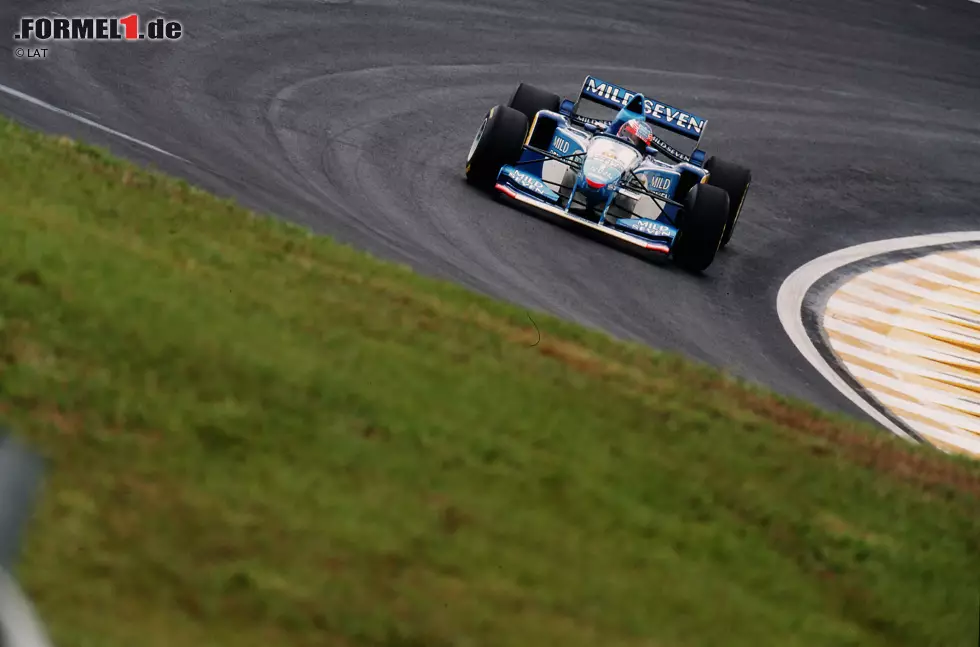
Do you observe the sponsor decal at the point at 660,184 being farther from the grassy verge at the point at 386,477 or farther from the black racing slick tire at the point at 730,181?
the grassy verge at the point at 386,477

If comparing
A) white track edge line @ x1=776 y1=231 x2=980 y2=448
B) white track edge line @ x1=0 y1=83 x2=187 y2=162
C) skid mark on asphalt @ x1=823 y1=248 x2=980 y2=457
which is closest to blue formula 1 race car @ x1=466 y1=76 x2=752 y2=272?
white track edge line @ x1=776 y1=231 x2=980 y2=448

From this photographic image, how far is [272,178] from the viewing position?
12086 millimetres

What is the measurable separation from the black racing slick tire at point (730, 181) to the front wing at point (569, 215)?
1.54 meters

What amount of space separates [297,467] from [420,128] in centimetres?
1002

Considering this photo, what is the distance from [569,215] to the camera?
12.8 m

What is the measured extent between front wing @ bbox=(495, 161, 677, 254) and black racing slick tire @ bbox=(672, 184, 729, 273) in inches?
6.6

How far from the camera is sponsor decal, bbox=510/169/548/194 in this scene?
1298 centimetres

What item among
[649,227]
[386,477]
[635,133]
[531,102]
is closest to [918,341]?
[649,227]

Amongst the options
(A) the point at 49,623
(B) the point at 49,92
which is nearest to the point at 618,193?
(B) the point at 49,92

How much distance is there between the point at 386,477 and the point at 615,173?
26.2 feet

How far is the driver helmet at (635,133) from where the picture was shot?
14.0 metres

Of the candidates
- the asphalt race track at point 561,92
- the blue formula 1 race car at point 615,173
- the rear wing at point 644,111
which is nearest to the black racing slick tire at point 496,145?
the blue formula 1 race car at point 615,173

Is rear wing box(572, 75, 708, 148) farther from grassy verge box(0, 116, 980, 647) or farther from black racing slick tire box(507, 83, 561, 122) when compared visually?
grassy verge box(0, 116, 980, 647)

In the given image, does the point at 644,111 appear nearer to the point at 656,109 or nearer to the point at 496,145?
the point at 656,109
